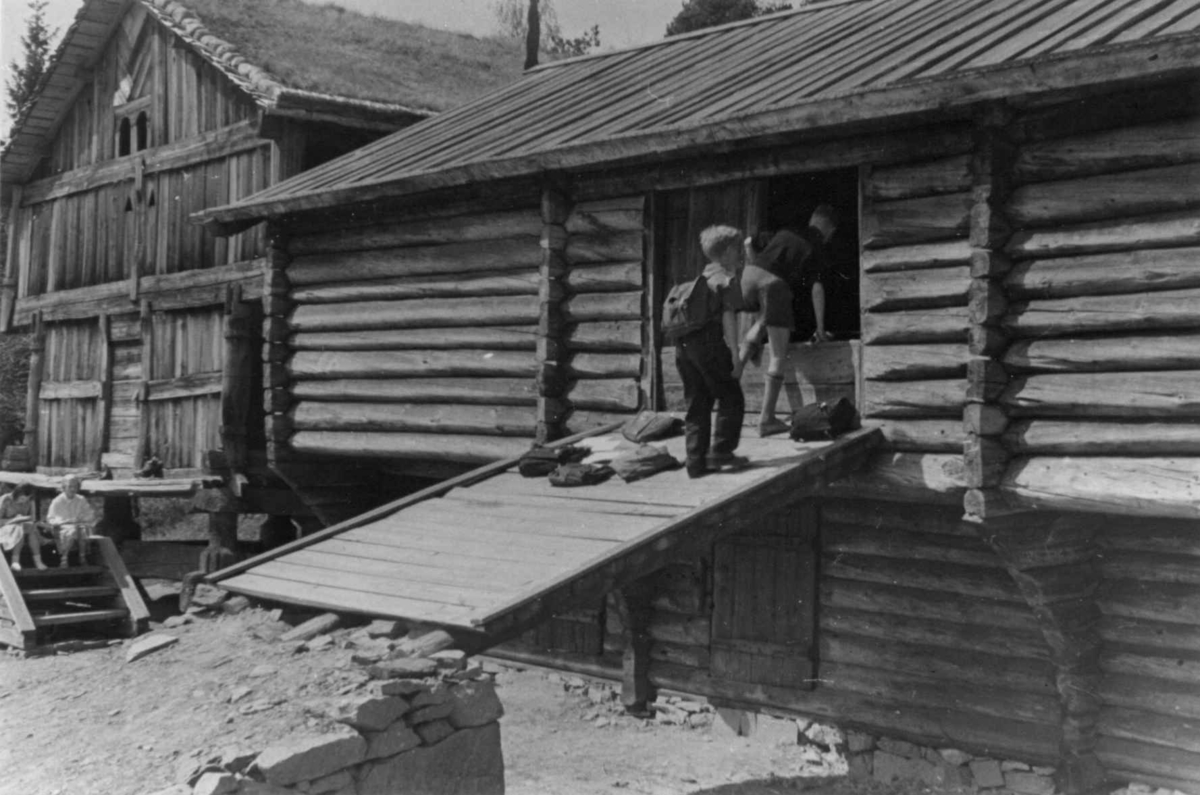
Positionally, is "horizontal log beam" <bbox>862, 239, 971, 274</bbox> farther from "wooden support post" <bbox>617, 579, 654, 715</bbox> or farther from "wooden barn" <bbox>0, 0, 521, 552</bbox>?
"wooden barn" <bbox>0, 0, 521, 552</bbox>

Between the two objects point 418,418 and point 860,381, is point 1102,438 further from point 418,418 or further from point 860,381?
point 418,418

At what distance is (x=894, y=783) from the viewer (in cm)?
990

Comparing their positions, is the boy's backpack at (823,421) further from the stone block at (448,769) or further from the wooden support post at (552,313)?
the stone block at (448,769)

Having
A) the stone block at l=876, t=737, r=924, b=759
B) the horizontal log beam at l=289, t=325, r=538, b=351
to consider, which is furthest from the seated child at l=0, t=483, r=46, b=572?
the stone block at l=876, t=737, r=924, b=759

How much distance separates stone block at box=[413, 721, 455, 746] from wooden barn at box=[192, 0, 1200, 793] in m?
0.56

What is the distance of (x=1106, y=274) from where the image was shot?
7.66m

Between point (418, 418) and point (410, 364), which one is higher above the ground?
point (410, 364)

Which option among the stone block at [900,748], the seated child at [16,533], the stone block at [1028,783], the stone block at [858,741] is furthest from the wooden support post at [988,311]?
the seated child at [16,533]

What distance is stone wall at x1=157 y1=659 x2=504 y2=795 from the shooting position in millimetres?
6312

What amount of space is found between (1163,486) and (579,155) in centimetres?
490

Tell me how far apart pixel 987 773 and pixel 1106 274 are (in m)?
3.97

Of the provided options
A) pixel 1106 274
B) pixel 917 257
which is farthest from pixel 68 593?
pixel 1106 274

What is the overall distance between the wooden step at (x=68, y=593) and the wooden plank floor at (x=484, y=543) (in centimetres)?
643

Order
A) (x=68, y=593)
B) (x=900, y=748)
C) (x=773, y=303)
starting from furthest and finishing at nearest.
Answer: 1. (x=68, y=593)
2. (x=900, y=748)
3. (x=773, y=303)
